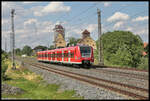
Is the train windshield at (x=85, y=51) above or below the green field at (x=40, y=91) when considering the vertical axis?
above

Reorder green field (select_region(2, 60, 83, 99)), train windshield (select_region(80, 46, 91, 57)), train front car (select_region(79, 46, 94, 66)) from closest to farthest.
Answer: green field (select_region(2, 60, 83, 99)) < train front car (select_region(79, 46, 94, 66)) < train windshield (select_region(80, 46, 91, 57))

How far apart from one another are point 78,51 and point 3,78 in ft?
31.7

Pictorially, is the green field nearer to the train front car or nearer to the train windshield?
the train front car

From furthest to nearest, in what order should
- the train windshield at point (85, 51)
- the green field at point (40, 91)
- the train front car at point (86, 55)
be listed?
the train windshield at point (85, 51)
the train front car at point (86, 55)
the green field at point (40, 91)

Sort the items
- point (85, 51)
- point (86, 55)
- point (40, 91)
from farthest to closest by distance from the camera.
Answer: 1. point (85, 51)
2. point (86, 55)
3. point (40, 91)

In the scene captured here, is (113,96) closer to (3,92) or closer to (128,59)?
(3,92)

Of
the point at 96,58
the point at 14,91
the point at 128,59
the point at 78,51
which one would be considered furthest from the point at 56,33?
the point at 14,91

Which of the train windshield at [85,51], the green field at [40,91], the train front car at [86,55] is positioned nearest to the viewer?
the green field at [40,91]

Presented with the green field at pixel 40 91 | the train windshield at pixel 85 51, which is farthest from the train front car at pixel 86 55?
the green field at pixel 40 91

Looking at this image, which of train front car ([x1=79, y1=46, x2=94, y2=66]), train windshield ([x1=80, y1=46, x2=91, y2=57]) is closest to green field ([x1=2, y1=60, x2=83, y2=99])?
train front car ([x1=79, y1=46, x2=94, y2=66])

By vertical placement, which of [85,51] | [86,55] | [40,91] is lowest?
[40,91]

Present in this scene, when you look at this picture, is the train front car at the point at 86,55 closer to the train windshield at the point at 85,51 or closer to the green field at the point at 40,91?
the train windshield at the point at 85,51

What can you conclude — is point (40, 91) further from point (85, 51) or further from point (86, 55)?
point (85, 51)

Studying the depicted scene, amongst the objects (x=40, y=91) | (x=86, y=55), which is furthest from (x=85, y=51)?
(x=40, y=91)
